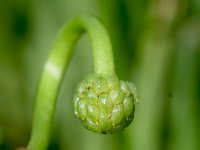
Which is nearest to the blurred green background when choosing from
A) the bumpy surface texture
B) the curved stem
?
the curved stem

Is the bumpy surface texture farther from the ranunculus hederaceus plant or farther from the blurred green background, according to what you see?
the blurred green background

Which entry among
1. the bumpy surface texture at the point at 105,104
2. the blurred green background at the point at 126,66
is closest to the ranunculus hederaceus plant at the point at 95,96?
the bumpy surface texture at the point at 105,104

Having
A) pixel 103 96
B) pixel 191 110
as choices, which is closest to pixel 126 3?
pixel 191 110

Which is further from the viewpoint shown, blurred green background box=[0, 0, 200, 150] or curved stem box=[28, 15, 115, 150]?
blurred green background box=[0, 0, 200, 150]

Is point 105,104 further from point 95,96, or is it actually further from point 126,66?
point 126,66

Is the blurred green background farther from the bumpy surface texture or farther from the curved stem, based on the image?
the bumpy surface texture

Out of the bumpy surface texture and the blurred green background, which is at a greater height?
the blurred green background
